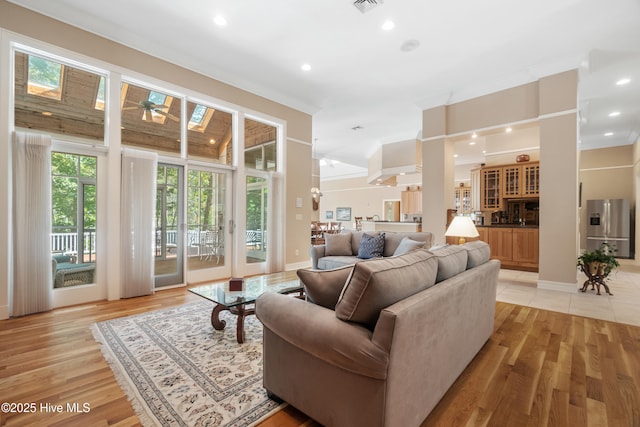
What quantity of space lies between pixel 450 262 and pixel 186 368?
2011 millimetres

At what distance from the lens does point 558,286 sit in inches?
170

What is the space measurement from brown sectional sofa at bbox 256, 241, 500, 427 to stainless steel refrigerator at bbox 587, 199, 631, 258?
8786 millimetres

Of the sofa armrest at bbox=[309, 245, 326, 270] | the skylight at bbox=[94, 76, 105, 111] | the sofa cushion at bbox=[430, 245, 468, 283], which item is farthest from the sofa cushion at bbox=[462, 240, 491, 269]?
the skylight at bbox=[94, 76, 105, 111]

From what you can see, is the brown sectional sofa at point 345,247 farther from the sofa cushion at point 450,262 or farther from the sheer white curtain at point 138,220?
the sheer white curtain at point 138,220

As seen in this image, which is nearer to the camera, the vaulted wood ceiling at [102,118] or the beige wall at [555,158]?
the vaulted wood ceiling at [102,118]

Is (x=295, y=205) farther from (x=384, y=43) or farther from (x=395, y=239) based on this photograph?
(x=384, y=43)

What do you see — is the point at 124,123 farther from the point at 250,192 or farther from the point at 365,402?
the point at 365,402

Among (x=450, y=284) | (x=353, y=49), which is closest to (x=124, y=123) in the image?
(x=353, y=49)

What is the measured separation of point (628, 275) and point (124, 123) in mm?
9016

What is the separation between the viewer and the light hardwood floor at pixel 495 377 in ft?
5.23

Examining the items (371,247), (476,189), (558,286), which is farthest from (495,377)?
(476,189)

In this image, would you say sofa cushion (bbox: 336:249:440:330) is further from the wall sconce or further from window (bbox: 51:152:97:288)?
the wall sconce

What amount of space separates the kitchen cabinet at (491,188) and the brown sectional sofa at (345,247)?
12.1 feet

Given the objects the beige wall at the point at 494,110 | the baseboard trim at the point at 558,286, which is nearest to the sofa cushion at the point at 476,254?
the baseboard trim at the point at 558,286
